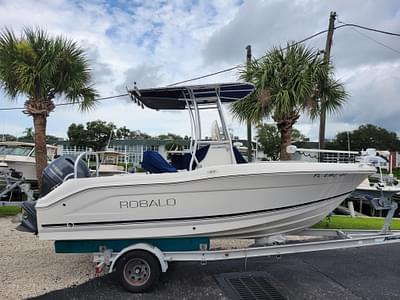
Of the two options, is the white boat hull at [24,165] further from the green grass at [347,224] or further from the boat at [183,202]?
the green grass at [347,224]

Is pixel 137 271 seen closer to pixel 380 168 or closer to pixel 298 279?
pixel 298 279

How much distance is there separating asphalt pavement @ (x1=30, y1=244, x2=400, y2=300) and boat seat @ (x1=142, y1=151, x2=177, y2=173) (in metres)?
1.36

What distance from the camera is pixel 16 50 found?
9281 millimetres

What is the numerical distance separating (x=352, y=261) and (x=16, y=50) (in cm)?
905

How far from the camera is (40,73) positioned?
9.29m

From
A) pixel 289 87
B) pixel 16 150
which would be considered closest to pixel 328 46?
pixel 289 87

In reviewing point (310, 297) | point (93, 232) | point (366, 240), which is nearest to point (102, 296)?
point (93, 232)

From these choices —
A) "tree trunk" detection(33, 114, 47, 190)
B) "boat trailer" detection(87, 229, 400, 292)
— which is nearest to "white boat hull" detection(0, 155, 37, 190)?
"tree trunk" detection(33, 114, 47, 190)

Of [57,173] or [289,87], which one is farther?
[289,87]

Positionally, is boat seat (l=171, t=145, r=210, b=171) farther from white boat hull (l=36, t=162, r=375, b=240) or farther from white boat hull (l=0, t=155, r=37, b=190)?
white boat hull (l=0, t=155, r=37, b=190)

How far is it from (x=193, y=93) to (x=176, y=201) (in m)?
1.55

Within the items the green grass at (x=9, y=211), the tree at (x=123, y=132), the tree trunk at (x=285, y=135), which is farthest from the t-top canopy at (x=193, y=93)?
the tree at (x=123, y=132)

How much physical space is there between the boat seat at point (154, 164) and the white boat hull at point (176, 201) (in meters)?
0.34

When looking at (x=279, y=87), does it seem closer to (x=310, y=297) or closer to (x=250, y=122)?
(x=250, y=122)
